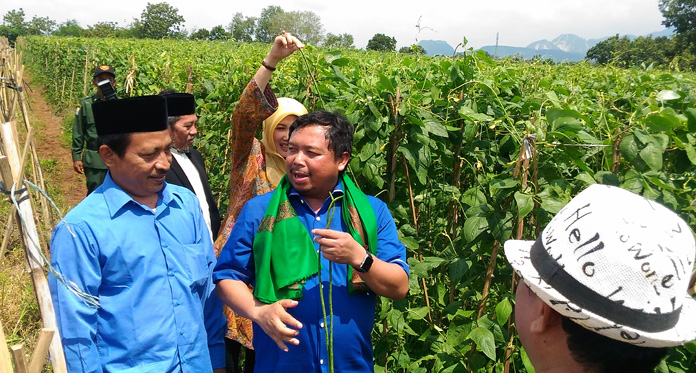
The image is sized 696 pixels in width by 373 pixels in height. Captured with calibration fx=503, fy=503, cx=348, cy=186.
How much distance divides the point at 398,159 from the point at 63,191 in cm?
689

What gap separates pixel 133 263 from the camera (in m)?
1.71

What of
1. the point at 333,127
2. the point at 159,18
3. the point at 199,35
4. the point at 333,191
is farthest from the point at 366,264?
the point at 159,18

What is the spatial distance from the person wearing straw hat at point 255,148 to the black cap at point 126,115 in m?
0.64

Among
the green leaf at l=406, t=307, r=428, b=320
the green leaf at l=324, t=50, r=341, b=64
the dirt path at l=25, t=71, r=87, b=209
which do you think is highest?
the green leaf at l=324, t=50, r=341, b=64

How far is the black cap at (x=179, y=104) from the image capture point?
267 cm

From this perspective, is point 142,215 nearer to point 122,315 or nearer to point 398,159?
point 122,315

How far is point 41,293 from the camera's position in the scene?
3.84ft

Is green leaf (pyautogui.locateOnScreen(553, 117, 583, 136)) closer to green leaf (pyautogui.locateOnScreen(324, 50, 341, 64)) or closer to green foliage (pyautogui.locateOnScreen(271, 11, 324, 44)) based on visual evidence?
green leaf (pyautogui.locateOnScreen(324, 50, 341, 64))

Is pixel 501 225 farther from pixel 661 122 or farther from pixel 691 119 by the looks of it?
pixel 691 119

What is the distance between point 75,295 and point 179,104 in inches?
54.3

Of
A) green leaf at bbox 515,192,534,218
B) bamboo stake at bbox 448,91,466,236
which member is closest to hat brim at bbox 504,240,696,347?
green leaf at bbox 515,192,534,218

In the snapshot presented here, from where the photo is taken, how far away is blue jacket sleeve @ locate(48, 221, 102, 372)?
1.56 metres

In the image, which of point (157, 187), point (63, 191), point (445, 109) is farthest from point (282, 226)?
point (63, 191)

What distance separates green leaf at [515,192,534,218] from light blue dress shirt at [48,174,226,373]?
120cm
